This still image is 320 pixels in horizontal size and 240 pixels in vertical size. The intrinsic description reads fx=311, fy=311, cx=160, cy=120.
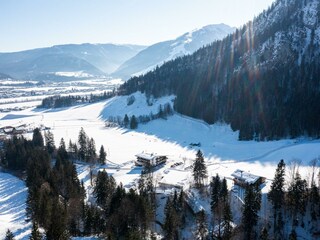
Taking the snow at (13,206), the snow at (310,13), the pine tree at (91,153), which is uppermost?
the snow at (310,13)

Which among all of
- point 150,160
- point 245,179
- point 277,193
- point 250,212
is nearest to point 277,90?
point 150,160

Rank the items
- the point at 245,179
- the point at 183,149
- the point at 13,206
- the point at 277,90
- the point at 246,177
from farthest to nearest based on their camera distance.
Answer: the point at 277,90 < the point at 183,149 < the point at 246,177 < the point at 245,179 < the point at 13,206

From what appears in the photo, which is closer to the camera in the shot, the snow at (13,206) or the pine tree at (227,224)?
the pine tree at (227,224)

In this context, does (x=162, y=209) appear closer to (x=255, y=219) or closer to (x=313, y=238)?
(x=255, y=219)

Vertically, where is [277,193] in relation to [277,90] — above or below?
below

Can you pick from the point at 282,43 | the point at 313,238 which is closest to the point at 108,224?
the point at 313,238

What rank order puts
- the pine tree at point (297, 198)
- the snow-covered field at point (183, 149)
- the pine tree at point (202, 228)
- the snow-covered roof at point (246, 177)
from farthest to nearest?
the snow-covered field at point (183, 149)
the snow-covered roof at point (246, 177)
the pine tree at point (297, 198)
the pine tree at point (202, 228)

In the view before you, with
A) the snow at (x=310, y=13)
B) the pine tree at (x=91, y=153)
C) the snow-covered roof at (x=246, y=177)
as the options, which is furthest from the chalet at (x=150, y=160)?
the snow at (x=310, y=13)

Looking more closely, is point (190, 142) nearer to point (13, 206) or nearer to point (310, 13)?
point (13, 206)

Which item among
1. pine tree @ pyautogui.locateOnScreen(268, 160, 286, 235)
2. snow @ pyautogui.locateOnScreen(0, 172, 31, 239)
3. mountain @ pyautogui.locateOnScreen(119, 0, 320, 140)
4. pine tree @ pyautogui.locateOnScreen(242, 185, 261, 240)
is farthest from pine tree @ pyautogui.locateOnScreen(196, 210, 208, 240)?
mountain @ pyautogui.locateOnScreen(119, 0, 320, 140)

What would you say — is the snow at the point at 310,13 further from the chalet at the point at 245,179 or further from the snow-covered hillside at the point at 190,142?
the chalet at the point at 245,179

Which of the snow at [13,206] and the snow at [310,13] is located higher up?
the snow at [310,13]
